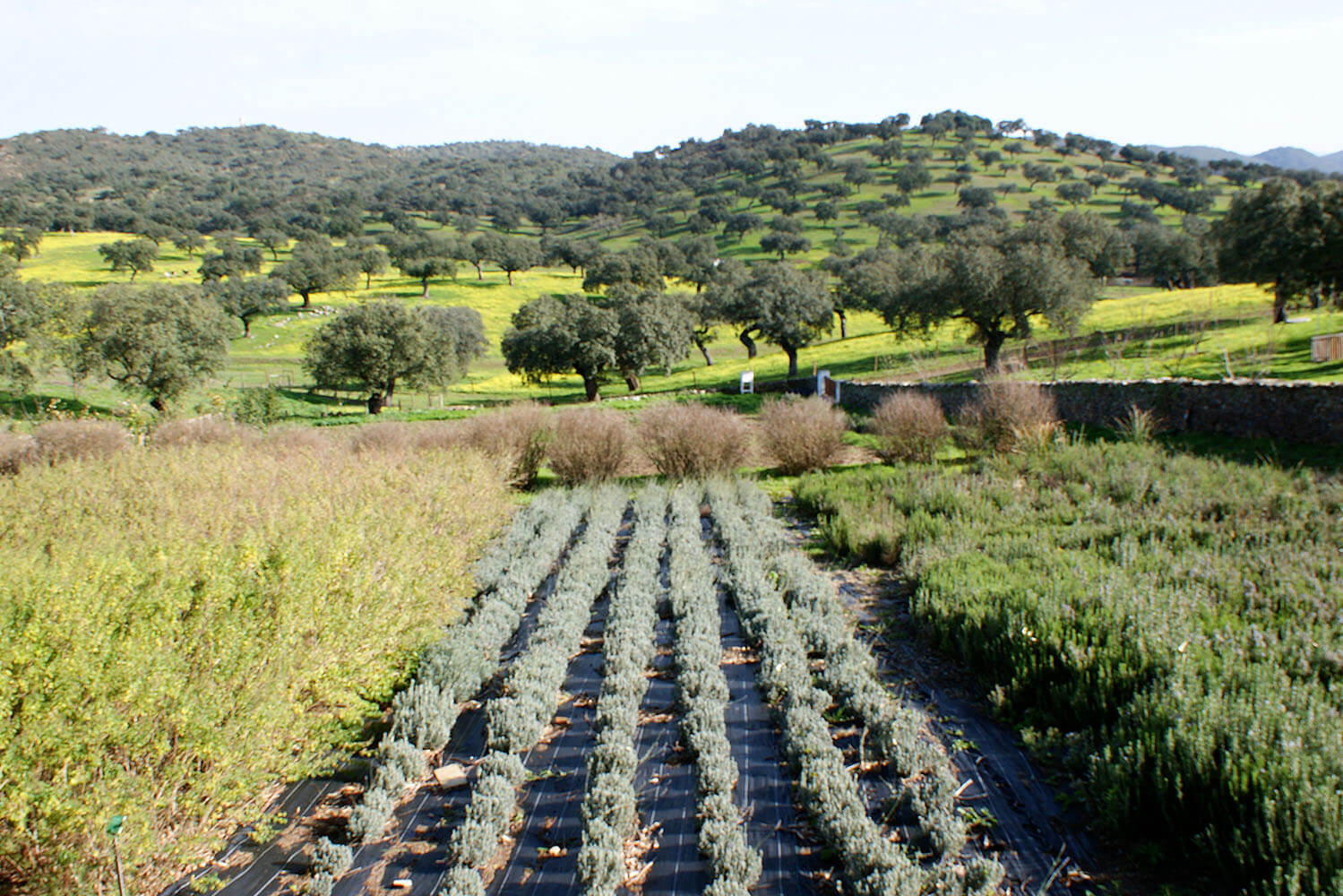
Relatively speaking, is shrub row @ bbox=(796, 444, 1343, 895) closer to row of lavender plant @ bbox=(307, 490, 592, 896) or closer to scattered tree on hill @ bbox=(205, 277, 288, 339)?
row of lavender plant @ bbox=(307, 490, 592, 896)

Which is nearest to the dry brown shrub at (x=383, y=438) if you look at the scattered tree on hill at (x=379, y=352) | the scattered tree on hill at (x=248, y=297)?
the scattered tree on hill at (x=379, y=352)

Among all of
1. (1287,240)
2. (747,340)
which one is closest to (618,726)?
(1287,240)

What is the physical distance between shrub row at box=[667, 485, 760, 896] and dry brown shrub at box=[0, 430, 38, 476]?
37.8 ft

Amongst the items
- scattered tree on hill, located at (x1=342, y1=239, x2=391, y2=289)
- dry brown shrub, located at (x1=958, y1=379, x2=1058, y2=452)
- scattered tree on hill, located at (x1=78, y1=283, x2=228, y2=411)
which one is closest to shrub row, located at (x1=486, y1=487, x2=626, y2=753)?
dry brown shrub, located at (x1=958, y1=379, x2=1058, y2=452)

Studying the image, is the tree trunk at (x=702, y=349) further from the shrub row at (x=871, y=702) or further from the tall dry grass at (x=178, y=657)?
the tall dry grass at (x=178, y=657)

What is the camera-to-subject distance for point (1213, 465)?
35.5ft

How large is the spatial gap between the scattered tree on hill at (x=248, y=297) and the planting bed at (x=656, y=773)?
173 feet

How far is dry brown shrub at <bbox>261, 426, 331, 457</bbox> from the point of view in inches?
462

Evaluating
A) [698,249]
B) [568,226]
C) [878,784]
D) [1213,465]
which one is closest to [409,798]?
[878,784]

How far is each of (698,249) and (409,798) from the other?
77.4 meters

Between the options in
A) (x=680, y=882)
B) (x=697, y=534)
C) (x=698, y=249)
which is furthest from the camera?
(x=698, y=249)

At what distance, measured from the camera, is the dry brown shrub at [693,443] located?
15312 mm

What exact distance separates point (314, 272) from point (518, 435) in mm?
55144

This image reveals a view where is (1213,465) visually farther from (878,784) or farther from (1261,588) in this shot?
(878,784)
